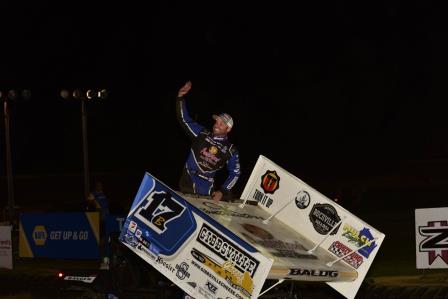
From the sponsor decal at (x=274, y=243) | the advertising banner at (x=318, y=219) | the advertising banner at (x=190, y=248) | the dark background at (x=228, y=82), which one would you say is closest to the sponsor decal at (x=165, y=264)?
the advertising banner at (x=190, y=248)

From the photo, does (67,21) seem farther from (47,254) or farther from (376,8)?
(47,254)

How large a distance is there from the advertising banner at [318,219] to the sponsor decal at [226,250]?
1.48m

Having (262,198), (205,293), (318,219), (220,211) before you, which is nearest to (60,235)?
(262,198)

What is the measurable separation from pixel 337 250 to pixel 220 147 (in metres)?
1.83

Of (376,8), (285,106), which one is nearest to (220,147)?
(285,106)

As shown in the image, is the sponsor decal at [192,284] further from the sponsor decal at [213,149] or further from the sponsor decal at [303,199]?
the sponsor decal at [213,149]

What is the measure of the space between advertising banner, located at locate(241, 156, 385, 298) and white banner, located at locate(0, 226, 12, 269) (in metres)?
8.77

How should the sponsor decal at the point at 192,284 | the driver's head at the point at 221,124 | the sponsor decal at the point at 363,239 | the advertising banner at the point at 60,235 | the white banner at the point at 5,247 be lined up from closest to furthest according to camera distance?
the sponsor decal at the point at 192,284
the sponsor decal at the point at 363,239
the driver's head at the point at 221,124
the white banner at the point at 5,247
the advertising banner at the point at 60,235

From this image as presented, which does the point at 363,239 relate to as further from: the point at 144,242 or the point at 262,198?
the point at 144,242

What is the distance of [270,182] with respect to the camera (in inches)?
333

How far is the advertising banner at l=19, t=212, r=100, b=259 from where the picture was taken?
16555mm

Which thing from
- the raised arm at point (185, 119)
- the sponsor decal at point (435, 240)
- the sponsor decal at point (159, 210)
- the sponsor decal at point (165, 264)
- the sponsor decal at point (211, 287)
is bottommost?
the sponsor decal at point (211, 287)

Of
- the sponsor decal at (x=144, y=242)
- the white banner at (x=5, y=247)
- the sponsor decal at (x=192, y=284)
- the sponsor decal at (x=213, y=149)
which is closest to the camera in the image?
the sponsor decal at (x=192, y=284)

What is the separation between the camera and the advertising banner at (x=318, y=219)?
7.90 meters
